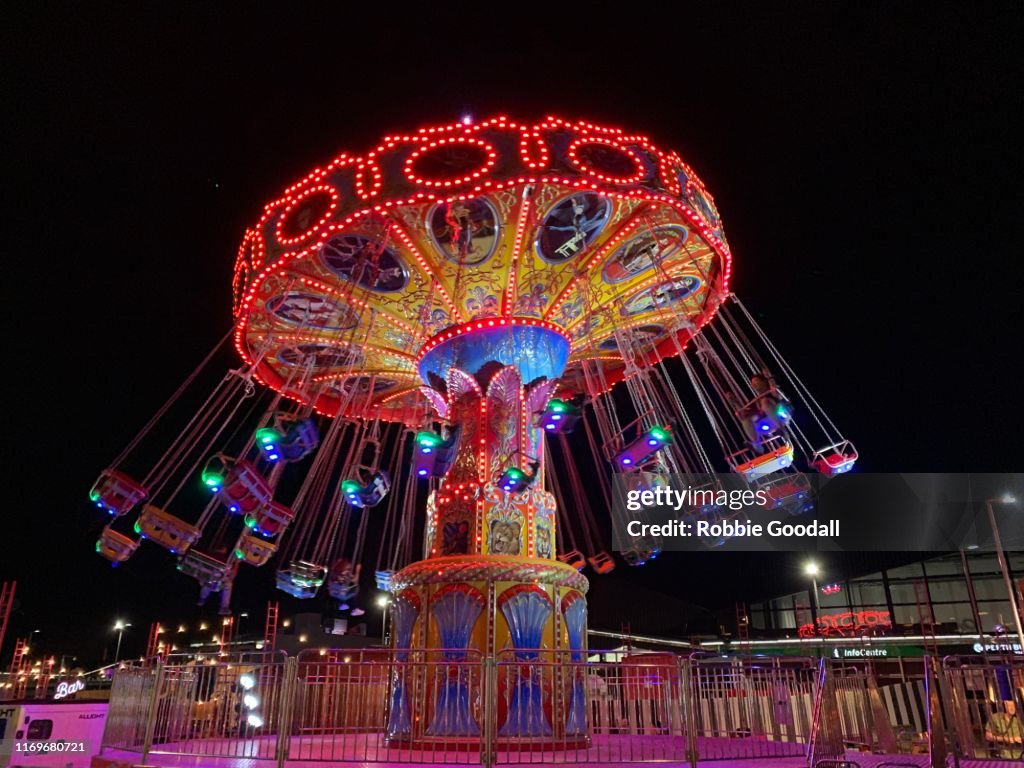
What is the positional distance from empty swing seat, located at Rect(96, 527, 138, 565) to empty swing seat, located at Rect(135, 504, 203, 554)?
42cm

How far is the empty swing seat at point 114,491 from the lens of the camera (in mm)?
11773

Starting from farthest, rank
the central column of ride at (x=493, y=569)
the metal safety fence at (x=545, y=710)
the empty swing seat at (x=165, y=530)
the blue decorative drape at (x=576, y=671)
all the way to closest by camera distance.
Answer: the empty swing seat at (x=165, y=530) → the blue decorative drape at (x=576, y=671) → the central column of ride at (x=493, y=569) → the metal safety fence at (x=545, y=710)

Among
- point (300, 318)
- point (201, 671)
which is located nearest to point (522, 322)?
point (300, 318)

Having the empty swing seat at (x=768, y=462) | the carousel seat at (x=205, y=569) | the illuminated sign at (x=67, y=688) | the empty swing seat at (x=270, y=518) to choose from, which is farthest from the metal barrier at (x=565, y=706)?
the illuminated sign at (x=67, y=688)

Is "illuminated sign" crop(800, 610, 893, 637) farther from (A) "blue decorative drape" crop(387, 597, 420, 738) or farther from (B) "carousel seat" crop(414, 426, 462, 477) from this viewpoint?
(B) "carousel seat" crop(414, 426, 462, 477)

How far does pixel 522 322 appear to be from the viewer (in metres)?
A: 12.5

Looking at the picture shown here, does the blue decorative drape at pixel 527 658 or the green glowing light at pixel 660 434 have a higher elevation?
the green glowing light at pixel 660 434

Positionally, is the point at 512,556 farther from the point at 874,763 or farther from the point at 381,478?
the point at 874,763

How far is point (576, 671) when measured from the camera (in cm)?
1061

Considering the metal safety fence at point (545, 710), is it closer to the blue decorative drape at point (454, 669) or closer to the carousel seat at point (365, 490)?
Answer: the blue decorative drape at point (454, 669)

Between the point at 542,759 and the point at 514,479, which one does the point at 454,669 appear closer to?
the point at 514,479

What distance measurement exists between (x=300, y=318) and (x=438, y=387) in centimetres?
316
